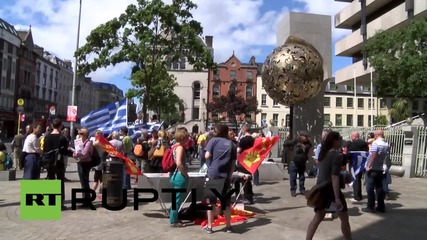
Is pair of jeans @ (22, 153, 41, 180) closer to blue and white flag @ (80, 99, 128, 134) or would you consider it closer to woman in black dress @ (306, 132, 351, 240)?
blue and white flag @ (80, 99, 128, 134)

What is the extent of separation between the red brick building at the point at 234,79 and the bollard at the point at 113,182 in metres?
62.9

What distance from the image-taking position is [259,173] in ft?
45.2

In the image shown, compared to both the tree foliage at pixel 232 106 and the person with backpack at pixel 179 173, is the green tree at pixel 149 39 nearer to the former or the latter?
the person with backpack at pixel 179 173

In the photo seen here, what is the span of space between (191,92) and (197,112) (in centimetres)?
351

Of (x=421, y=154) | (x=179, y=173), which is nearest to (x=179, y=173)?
(x=179, y=173)

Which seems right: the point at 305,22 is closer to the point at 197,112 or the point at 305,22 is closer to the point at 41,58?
the point at 197,112

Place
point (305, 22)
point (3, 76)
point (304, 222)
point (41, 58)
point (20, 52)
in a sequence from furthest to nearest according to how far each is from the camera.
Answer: point (41, 58) → point (20, 52) → point (3, 76) → point (305, 22) → point (304, 222)

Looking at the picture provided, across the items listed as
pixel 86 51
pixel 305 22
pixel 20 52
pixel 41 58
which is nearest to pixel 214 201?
pixel 305 22

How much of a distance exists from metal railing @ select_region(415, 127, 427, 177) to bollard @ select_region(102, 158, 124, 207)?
11598mm

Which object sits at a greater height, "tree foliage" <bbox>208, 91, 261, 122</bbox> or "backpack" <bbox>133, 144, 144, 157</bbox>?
"tree foliage" <bbox>208, 91, 261, 122</bbox>

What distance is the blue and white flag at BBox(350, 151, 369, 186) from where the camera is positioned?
33.1 feet

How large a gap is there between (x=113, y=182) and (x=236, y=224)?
109 inches

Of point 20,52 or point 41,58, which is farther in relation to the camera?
point 41,58

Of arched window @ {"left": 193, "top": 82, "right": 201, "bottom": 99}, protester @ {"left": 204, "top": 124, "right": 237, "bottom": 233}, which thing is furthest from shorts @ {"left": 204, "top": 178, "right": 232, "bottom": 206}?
arched window @ {"left": 193, "top": 82, "right": 201, "bottom": 99}
